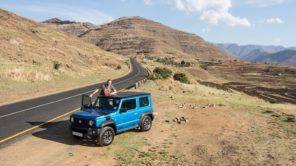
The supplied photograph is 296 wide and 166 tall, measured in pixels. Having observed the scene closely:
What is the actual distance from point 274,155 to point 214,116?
7234mm

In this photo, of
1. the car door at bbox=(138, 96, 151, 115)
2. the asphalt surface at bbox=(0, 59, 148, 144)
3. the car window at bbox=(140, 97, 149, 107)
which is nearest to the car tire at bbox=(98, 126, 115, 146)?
the car door at bbox=(138, 96, 151, 115)

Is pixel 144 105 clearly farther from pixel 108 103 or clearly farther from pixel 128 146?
pixel 128 146

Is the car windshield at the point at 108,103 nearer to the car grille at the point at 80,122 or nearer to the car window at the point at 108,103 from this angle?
the car window at the point at 108,103

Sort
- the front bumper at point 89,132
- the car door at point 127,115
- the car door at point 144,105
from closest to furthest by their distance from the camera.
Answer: the front bumper at point 89,132 < the car door at point 127,115 < the car door at point 144,105

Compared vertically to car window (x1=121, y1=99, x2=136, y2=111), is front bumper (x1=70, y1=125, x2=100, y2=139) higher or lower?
lower

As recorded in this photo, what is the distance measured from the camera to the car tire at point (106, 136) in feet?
43.0

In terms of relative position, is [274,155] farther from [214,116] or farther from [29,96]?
[29,96]

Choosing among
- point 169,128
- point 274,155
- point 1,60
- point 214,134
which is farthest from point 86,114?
point 1,60

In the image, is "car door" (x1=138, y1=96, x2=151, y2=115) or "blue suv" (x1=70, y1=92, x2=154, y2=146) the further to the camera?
"car door" (x1=138, y1=96, x2=151, y2=115)

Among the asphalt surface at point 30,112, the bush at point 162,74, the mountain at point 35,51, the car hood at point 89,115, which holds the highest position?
the mountain at point 35,51

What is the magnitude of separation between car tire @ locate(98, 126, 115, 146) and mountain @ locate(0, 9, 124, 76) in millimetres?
26549

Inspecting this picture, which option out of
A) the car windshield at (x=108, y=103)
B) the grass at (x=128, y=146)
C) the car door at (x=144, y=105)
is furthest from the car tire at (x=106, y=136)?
the car door at (x=144, y=105)

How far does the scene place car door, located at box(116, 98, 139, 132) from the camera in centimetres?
1412

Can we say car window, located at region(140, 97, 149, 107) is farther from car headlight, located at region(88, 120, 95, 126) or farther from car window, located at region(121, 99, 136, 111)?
car headlight, located at region(88, 120, 95, 126)
